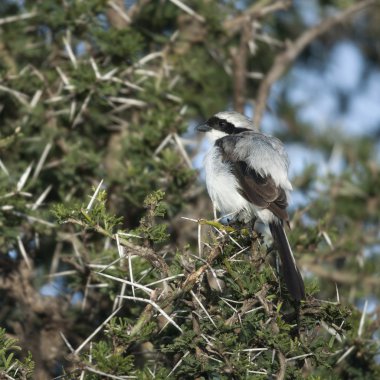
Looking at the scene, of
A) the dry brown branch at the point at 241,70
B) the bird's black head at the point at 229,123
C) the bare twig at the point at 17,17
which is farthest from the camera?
the dry brown branch at the point at 241,70

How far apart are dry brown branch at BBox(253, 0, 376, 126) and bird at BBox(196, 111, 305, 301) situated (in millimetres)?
718

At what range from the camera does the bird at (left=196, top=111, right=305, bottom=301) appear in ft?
14.5

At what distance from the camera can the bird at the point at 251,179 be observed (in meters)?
4.43

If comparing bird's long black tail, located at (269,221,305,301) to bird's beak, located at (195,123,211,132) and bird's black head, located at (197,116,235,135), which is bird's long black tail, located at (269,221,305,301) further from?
bird's beak, located at (195,123,211,132)

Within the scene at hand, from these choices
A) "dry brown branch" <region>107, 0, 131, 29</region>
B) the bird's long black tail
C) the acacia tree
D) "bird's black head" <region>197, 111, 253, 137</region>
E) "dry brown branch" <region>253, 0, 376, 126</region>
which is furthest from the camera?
"dry brown branch" <region>253, 0, 376, 126</region>

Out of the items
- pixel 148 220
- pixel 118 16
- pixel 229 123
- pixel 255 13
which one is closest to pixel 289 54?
pixel 255 13

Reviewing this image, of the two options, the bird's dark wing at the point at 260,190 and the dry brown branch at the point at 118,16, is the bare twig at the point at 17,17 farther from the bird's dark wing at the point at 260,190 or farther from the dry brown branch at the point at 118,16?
the bird's dark wing at the point at 260,190

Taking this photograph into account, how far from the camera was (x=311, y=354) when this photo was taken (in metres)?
3.19

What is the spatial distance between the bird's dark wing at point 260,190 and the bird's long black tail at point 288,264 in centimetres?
10

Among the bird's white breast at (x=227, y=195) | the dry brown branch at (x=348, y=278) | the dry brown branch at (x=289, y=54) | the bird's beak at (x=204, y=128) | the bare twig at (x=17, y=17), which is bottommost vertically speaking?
the dry brown branch at (x=348, y=278)

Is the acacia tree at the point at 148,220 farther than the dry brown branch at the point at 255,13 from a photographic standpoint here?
No

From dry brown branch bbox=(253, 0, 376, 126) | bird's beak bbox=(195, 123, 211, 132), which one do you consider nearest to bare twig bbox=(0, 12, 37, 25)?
bird's beak bbox=(195, 123, 211, 132)

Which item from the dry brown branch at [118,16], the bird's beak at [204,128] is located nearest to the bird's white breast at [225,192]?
the bird's beak at [204,128]

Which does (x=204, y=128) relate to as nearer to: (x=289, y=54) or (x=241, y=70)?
(x=241, y=70)
